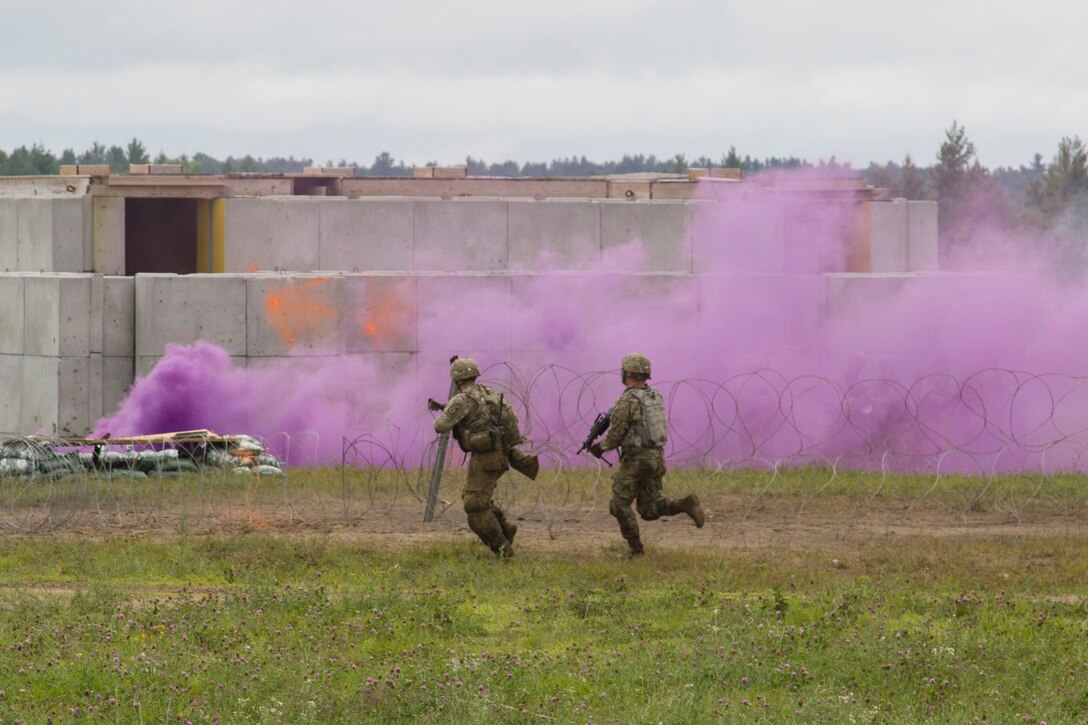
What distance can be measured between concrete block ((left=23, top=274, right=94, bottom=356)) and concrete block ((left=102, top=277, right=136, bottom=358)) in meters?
0.22

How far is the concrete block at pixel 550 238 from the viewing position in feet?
82.7

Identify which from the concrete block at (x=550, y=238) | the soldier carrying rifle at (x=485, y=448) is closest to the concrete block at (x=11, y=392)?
the concrete block at (x=550, y=238)

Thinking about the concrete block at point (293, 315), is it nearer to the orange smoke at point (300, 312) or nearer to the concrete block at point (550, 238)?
the orange smoke at point (300, 312)

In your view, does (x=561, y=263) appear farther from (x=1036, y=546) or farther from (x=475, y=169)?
(x=475, y=169)

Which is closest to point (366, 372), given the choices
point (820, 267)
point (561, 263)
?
point (561, 263)

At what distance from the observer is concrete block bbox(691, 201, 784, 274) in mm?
25594

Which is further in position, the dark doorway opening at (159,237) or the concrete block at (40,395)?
the dark doorway opening at (159,237)

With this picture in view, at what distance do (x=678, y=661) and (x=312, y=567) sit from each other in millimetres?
4513

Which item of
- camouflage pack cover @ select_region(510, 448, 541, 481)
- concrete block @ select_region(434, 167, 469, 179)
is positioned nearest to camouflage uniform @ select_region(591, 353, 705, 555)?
camouflage pack cover @ select_region(510, 448, 541, 481)

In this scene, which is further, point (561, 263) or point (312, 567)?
point (561, 263)

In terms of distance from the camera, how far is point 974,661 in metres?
10.5

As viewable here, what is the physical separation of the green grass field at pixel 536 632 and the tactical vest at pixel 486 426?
955 millimetres

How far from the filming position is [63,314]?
22844 millimetres

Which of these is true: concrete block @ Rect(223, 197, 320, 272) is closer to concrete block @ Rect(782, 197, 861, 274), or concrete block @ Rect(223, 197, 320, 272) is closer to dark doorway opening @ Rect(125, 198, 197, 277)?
dark doorway opening @ Rect(125, 198, 197, 277)
